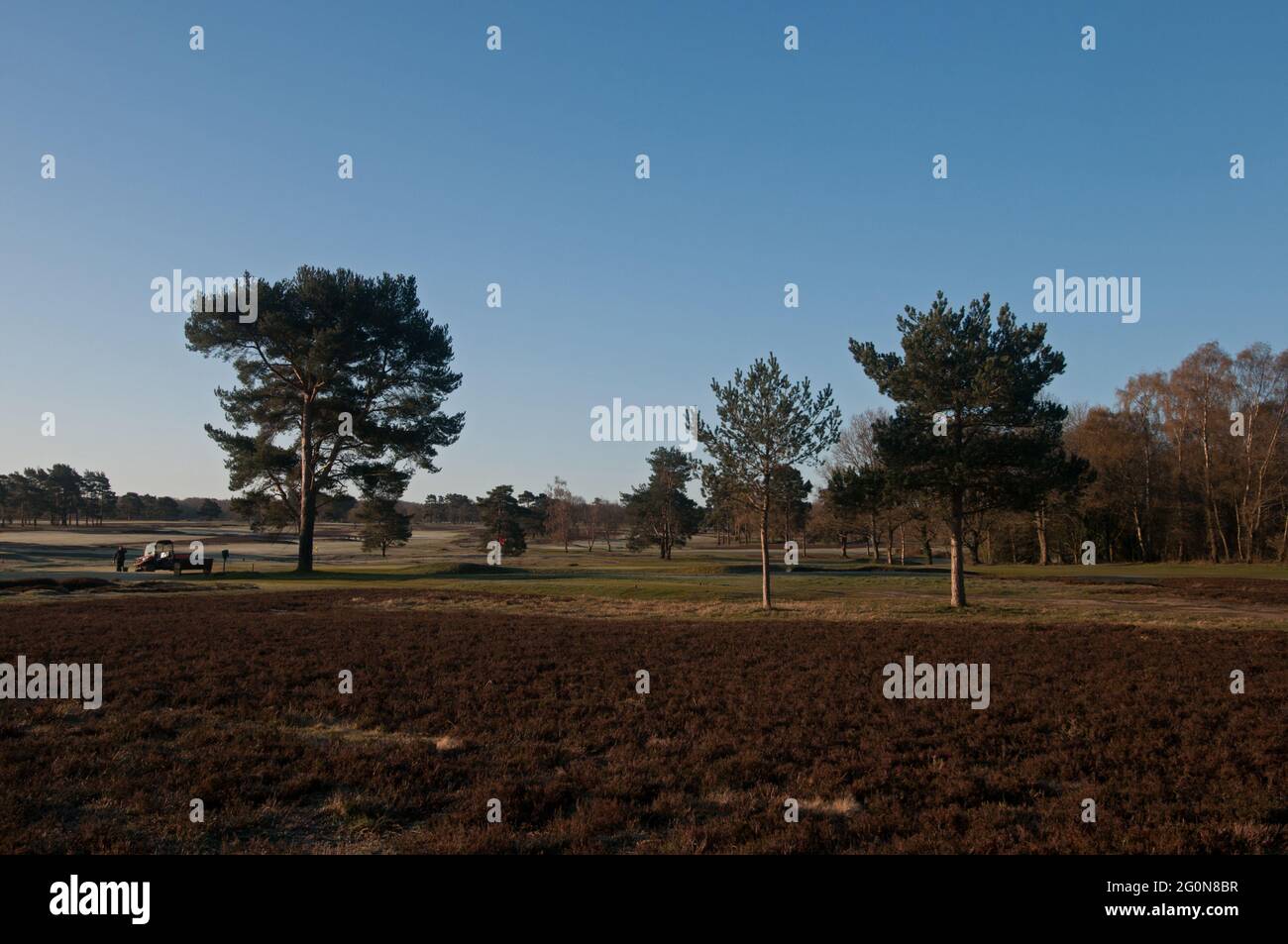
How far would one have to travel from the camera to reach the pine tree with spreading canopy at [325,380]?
146 ft

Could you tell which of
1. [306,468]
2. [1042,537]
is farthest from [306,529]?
[1042,537]

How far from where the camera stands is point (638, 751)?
31.1 feet

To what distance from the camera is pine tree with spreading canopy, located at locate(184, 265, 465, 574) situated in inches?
1750

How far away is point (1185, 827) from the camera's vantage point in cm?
654

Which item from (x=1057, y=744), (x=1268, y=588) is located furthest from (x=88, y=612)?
(x=1268, y=588)

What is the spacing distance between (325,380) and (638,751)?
4242 centimetres

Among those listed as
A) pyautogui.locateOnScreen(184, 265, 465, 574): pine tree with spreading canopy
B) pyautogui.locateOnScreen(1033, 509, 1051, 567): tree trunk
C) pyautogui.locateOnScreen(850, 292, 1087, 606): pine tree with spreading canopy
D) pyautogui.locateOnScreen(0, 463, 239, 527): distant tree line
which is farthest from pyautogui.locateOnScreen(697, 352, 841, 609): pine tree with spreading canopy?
pyautogui.locateOnScreen(0, 463, 239, 527): distant tree line

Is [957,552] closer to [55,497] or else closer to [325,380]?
[325,380]

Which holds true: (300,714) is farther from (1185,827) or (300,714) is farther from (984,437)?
(984,437)

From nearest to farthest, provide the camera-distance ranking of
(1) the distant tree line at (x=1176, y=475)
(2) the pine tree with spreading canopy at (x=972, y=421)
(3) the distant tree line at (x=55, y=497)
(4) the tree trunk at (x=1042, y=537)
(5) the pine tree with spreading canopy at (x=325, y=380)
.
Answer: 1. (2) the pine tree with spreading canopy at (x=972, y=421)
2. (5) the pine tree with spreading canopy at (x=325, y=380)
3. (1) the distant tree line at (x=1176, y=475)
4. (4) the tree trunk at (x=1042, y=537)
5. (3) the distant tree line at (x=55, y=497)

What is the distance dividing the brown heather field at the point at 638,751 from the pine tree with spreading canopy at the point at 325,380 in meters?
27.8

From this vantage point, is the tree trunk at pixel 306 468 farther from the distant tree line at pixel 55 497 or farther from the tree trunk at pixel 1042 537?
the distant tree line at pixel 55 497

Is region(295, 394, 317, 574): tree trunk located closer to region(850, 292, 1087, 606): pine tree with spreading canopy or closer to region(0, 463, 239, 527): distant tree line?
region(850, 292, 1087, 606): pine tree with spreading canopy

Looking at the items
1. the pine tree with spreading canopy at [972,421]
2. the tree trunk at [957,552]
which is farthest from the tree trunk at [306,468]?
the tree trunk at [957,552]
